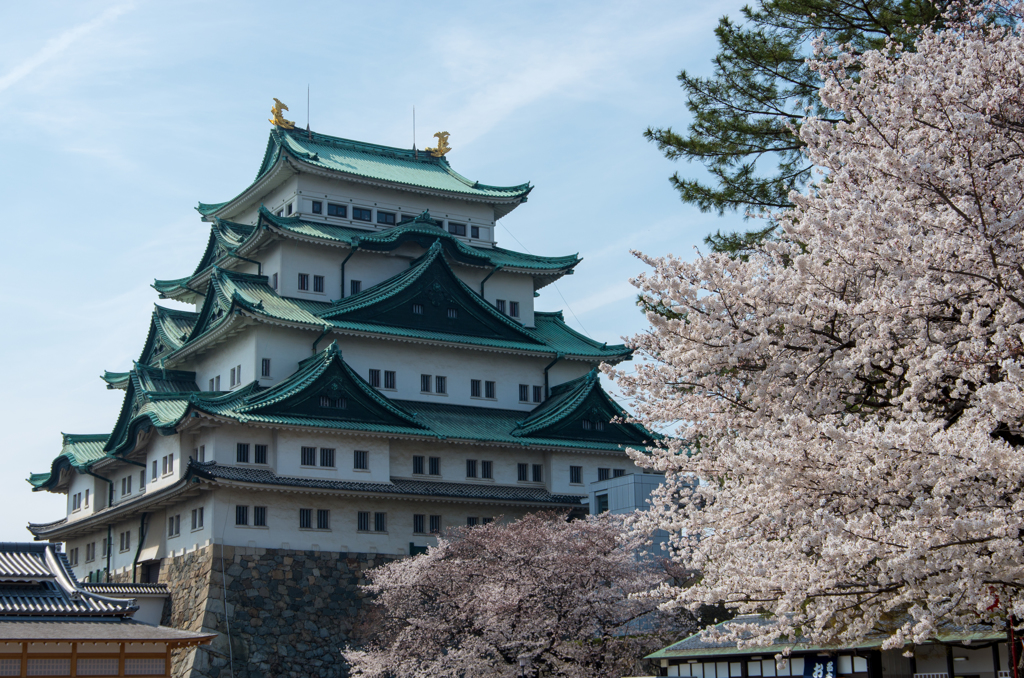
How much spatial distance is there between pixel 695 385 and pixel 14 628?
→ 1955 cm

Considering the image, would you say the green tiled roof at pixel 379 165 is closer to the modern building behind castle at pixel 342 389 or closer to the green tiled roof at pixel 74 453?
the modern building behind castle at pixel 342 389

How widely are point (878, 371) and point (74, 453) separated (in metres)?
45.1

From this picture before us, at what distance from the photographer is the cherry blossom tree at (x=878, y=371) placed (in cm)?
1123

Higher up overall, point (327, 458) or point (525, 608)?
point (327, 458)

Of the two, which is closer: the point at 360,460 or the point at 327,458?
the point at 327,458

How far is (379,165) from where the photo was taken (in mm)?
53719

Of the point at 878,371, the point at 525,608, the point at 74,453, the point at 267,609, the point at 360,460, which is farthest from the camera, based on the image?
the point at 74,453

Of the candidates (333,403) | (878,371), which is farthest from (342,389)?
(878,371)

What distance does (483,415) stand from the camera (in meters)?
47.6

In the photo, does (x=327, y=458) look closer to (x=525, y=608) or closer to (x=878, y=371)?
(x=525, y=608)

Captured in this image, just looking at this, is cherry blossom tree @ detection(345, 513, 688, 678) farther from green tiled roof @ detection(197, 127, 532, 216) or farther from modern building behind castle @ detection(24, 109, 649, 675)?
green tiled roof @ detection(197, 127, 532, 216)

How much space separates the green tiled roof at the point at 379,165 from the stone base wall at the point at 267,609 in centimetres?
1923

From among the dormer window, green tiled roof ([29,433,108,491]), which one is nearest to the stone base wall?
the dormer window

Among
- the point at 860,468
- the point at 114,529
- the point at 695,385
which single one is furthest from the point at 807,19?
the point at 114,529
